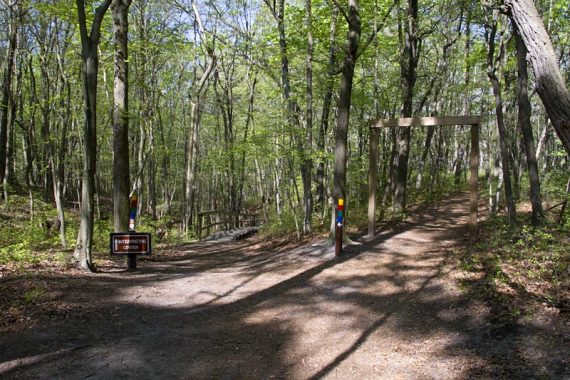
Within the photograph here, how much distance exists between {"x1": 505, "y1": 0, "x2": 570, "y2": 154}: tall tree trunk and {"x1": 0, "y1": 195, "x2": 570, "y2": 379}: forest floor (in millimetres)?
2209

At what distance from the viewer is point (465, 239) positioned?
9.77 meters

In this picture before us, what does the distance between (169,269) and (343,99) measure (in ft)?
18.7

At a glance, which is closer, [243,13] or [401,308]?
[401,308]

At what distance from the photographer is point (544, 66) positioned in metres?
3.47

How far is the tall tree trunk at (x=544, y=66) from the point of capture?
3.35 m

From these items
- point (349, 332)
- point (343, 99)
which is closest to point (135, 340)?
point (349, 332)

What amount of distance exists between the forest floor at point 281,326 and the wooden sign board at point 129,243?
0.45 m

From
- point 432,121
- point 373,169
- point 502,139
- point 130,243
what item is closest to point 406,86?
point 502,139

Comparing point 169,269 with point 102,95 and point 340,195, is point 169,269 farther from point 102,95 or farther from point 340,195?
point 102,95

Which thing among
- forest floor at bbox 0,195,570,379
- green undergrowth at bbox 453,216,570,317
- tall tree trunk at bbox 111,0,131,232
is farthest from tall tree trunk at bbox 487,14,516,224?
tall tree trunk at bbox 111,0,131,232

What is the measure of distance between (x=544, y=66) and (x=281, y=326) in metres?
4.26

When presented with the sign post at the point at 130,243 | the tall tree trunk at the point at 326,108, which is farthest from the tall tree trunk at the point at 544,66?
the tall tree trunk at the point at 326,108

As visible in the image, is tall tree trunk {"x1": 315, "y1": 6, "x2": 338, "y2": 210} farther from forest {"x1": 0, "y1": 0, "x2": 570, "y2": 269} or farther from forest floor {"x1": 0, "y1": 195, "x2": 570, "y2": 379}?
forest floor {"x1": 0, "y1": 195, "x2": 570, "y2": 379}

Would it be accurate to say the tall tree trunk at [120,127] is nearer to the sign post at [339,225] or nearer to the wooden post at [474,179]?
the sign post at [339,225]
